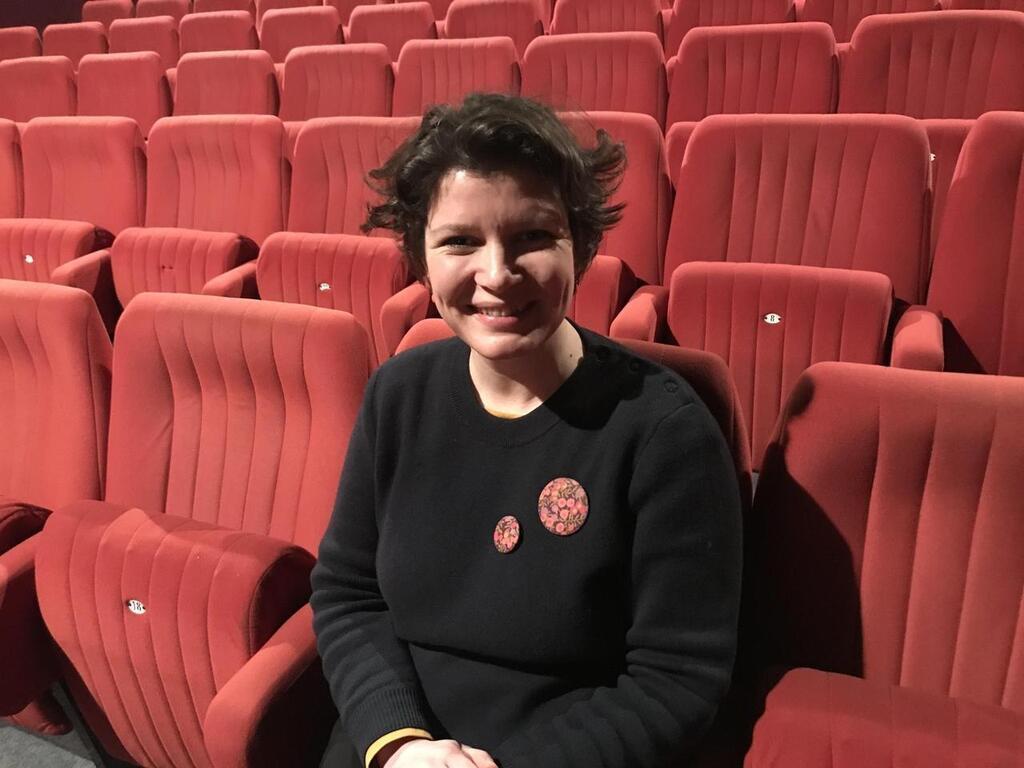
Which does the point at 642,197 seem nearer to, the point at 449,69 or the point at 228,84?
the point at 449,69

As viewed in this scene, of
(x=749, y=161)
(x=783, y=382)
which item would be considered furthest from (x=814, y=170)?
(x=783, y=382)

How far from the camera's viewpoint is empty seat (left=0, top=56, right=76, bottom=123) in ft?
4.02

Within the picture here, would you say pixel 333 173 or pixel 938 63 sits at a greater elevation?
pixel 938 63

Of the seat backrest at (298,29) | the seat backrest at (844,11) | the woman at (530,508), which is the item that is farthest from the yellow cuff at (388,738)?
the seat backrest at (298,29)

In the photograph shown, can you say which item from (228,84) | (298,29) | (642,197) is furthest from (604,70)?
(298,29)

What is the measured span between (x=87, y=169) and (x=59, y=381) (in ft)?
1.82

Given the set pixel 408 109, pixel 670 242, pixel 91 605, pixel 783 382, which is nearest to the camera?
pixel 91 605

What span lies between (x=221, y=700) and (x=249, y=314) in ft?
0.65

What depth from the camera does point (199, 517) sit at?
0.46 meters

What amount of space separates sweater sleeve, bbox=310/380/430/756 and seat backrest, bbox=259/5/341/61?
114 cm

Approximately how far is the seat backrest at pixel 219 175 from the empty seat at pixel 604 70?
321mm

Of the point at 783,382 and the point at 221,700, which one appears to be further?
the point at 783,382

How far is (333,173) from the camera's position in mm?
788

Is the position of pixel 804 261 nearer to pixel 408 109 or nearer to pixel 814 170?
pixel 814 170
